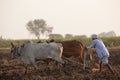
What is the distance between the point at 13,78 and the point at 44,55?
1.85m

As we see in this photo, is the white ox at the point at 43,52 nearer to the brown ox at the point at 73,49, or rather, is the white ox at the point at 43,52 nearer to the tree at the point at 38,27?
the brown ox at the point at 73,49

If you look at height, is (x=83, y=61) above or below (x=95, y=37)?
below

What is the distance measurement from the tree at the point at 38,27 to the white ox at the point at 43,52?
255ft

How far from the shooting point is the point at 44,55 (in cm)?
1363

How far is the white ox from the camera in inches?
537

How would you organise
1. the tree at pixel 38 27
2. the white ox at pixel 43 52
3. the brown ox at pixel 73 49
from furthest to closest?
the tree at pixel 38 27
the brown ox at pixel 73 49
the white ox at pixel 43 52

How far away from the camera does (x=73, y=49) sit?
48.1ft

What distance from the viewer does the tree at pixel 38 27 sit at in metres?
92.2

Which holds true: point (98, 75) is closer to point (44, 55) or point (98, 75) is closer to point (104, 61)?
point (104, 61)

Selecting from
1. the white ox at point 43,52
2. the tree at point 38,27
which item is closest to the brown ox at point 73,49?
the white ox at point 43,52

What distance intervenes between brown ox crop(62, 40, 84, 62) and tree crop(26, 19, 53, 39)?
76856 millimetres

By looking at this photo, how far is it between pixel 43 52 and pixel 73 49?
1.71 m

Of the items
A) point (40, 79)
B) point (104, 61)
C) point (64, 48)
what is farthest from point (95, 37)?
point (40, 79)

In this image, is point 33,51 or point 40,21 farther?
point 40,21
